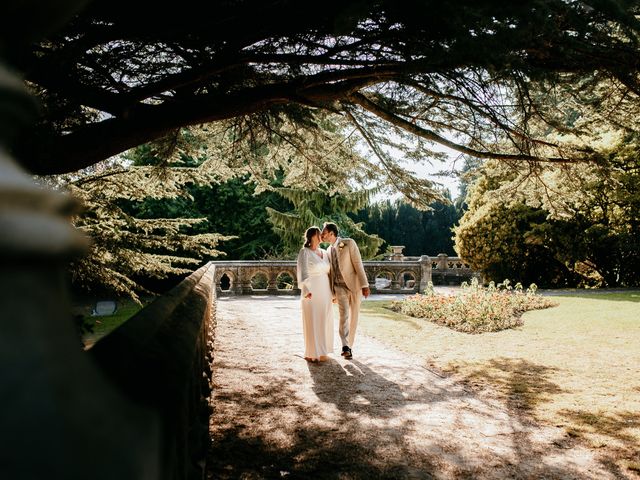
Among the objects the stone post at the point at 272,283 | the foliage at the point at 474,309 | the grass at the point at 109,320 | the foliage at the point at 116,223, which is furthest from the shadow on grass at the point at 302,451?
the stone post at the point at 272,283

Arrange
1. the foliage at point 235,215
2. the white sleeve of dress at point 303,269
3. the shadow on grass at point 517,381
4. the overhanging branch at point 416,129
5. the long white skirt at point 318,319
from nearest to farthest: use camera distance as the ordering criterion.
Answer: the shadow on grass at point 517,381, the overhanging branch at point 416,129, the long white skirt at point 318,319, the white sleeve of dress at point 303,269, the foliage at point 235,215

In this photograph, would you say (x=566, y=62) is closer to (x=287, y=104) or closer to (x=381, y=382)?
(x=287, y=104)

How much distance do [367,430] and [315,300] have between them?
9.72ft

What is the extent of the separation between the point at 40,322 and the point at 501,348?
8125 millimetres

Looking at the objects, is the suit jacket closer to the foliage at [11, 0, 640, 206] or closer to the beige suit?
the beige suit

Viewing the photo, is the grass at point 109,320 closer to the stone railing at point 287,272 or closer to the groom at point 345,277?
the stone railing at point 287,272

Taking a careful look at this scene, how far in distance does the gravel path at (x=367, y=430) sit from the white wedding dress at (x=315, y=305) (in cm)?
26

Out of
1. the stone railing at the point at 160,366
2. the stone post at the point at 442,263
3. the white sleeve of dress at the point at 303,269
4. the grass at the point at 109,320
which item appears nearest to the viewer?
the stone railing at the point at 160,366

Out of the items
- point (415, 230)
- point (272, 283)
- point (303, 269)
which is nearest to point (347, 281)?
point (303, 269)

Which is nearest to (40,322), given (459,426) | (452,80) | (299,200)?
(459,426)

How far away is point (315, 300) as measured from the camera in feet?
22.5

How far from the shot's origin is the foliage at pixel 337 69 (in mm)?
2898

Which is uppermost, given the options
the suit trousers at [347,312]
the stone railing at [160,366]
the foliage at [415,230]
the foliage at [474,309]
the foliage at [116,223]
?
the foliage at [415,230]

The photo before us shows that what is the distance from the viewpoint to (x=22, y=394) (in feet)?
1.42
